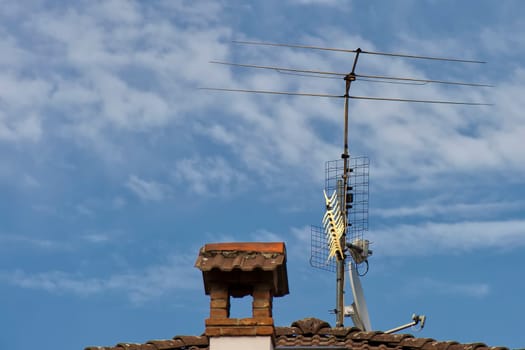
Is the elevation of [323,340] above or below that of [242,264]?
below

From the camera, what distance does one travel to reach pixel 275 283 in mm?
14266

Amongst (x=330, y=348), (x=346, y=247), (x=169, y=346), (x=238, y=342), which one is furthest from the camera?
(x=346, y=247)

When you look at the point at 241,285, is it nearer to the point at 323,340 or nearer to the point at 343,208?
the point at 323,340

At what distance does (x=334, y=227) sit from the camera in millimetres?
20750

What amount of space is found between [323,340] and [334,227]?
4.27 metres

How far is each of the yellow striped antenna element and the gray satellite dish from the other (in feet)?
1.28

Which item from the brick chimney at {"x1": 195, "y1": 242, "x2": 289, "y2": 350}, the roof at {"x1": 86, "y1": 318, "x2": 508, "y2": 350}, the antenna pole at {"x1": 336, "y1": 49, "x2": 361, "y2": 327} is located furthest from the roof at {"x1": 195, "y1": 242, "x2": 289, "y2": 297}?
the antenna pole at {"x1": 336, "y1": 49, "x2": 361, "y2": 327}

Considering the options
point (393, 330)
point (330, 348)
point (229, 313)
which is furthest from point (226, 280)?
point (393, 330)

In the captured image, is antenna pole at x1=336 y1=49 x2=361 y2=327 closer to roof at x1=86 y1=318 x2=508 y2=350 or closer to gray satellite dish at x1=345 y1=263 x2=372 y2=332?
gray satellite dish at x1=345 y1=263 x2=372 y2=332

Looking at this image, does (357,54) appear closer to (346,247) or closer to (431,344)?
(346,247)

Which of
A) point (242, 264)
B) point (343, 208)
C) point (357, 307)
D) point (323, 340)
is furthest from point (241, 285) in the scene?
point (343, 208)

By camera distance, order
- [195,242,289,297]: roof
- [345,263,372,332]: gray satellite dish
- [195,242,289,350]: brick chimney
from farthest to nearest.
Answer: [345,263,372,332]: gray satellite dish < [195,242,289,297]: roof < [195,242,289,350]: brick chimney

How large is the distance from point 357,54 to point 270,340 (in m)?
7.64

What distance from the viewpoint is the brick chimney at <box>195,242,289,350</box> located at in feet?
45.7
